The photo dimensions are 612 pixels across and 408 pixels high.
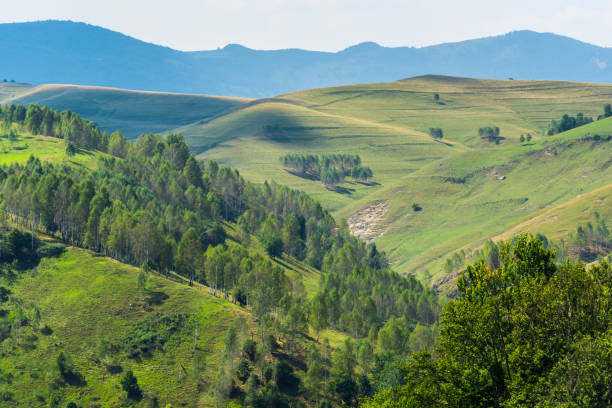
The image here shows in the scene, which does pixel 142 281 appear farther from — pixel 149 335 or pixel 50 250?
pixel 50 250

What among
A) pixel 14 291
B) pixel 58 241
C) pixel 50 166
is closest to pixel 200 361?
pixel 14 291

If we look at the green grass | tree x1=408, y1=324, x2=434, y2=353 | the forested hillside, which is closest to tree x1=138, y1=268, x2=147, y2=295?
the forested hillside

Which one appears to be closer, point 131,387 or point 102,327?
point 131,387

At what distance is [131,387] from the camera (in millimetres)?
99000

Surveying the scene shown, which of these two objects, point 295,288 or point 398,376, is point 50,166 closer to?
point 295,288

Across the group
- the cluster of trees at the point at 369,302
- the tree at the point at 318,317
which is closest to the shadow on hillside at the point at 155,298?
the tree at the point at 318,317

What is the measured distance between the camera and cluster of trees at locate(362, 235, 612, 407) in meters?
34.1

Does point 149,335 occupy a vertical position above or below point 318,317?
above

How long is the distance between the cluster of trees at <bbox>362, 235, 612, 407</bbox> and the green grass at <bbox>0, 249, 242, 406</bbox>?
7203cm

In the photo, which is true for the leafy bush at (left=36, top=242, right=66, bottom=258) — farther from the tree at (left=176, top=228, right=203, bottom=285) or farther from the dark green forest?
the tree at (left=176, top=228, right=203, bottom=285)

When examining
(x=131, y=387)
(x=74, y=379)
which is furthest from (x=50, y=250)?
(x=131, y=387)

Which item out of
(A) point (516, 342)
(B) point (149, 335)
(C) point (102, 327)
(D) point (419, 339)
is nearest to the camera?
(A) point (516, 342)

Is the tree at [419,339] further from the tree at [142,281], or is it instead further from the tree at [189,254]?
the tree at [142,281]

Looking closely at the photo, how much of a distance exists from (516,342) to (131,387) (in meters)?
81.9
